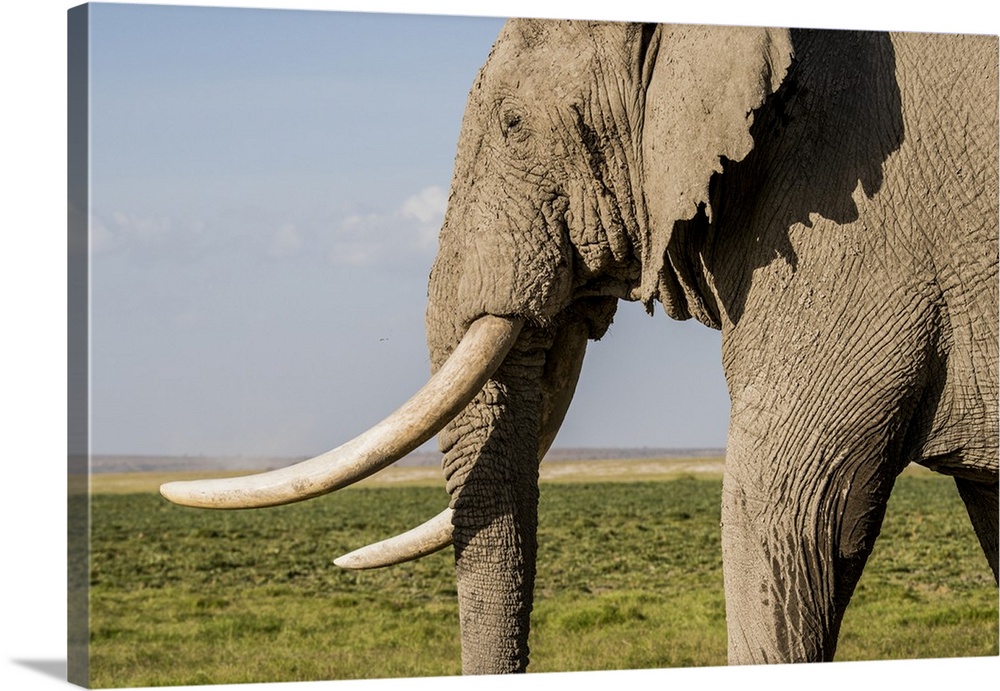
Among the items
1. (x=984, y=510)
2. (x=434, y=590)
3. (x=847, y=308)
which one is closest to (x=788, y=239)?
(x=847, y=308)

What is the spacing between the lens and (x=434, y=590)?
952 cm

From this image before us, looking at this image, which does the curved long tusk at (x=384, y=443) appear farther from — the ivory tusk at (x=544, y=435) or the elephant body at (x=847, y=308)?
the elephant body at (x=847, y=308)

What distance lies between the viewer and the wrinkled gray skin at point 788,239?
369 cm

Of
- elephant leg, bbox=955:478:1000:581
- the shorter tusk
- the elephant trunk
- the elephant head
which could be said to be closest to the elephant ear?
the elephant head

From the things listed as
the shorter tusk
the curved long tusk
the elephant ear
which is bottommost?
the shorter tusk

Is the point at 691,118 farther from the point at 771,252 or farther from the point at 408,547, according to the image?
the point at 408,547

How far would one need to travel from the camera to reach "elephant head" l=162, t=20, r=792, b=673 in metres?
3.71

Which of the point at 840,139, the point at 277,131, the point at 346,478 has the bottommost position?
the point at 346,478

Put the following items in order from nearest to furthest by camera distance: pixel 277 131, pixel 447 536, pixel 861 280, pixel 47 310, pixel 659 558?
pixel 861 280 < pixel 47 310 < pixel 447 536 < pixel 277 131 < pixel 659 558

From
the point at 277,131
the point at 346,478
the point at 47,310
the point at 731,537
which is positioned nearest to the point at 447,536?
the point at 346,478

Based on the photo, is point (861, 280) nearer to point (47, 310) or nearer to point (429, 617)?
point (47, 310)

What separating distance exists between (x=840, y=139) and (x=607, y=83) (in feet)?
1.86

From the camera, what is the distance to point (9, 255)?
4070 mm

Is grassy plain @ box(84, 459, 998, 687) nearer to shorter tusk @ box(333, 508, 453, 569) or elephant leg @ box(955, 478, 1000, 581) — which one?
shorter tusk @ box(333, 508, 453, 569)
